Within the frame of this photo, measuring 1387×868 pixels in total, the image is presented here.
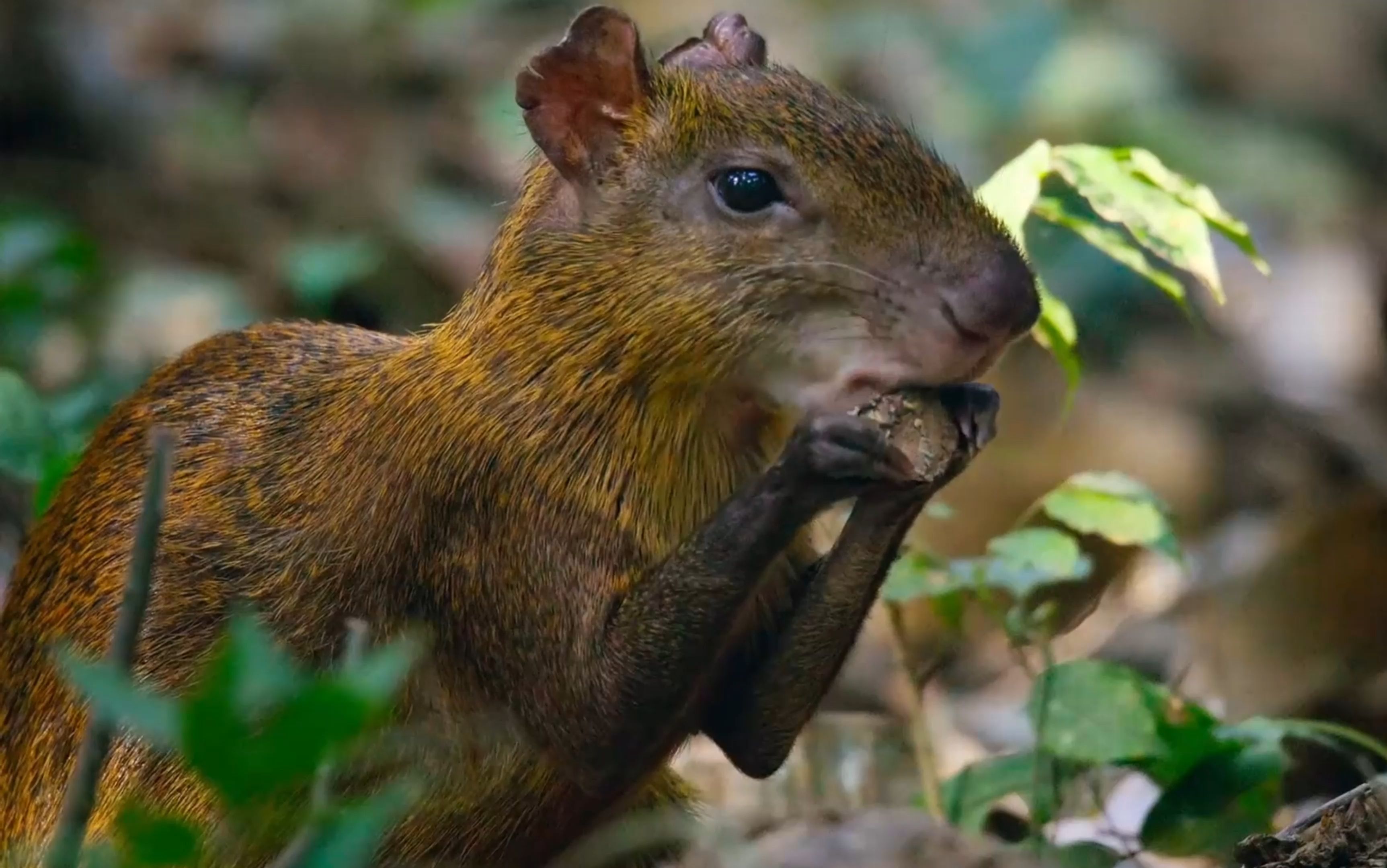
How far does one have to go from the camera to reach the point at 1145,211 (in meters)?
4.09

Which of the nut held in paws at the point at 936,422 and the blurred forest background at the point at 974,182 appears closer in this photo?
the nut held in paws at the point at 936,422

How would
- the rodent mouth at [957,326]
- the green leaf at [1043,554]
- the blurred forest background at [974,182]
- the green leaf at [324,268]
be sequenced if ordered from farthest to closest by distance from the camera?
the green leaf at [324,268] < the blurred forest background at [974,182] < the green leaf at [1043,554] < the rodent mouth at [957,326]

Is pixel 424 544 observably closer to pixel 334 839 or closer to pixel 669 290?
pixel 669 290

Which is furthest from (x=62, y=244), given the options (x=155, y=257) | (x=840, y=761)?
(x=840, y=761)

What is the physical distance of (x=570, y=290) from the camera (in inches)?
139

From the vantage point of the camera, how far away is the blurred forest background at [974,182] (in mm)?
5688

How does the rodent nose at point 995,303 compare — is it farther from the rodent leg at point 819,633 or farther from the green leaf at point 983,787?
the green leaf at point 983,787

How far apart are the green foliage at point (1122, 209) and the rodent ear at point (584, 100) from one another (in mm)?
808

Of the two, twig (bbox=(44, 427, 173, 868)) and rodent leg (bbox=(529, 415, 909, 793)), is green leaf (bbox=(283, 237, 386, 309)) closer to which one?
rodent leg (bbox=(529, 415, 909, 793))

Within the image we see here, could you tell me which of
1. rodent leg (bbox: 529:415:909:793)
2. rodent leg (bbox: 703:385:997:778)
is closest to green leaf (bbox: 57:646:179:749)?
rodent leg (bbox: 529:415:909:793)

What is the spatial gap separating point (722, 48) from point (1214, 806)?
1.78 m

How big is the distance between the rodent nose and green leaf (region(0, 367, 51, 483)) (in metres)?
2.21

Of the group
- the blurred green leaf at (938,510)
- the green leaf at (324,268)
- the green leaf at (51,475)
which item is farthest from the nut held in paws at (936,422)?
the green leaf at (324,268)

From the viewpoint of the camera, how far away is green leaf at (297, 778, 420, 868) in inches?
77.5
